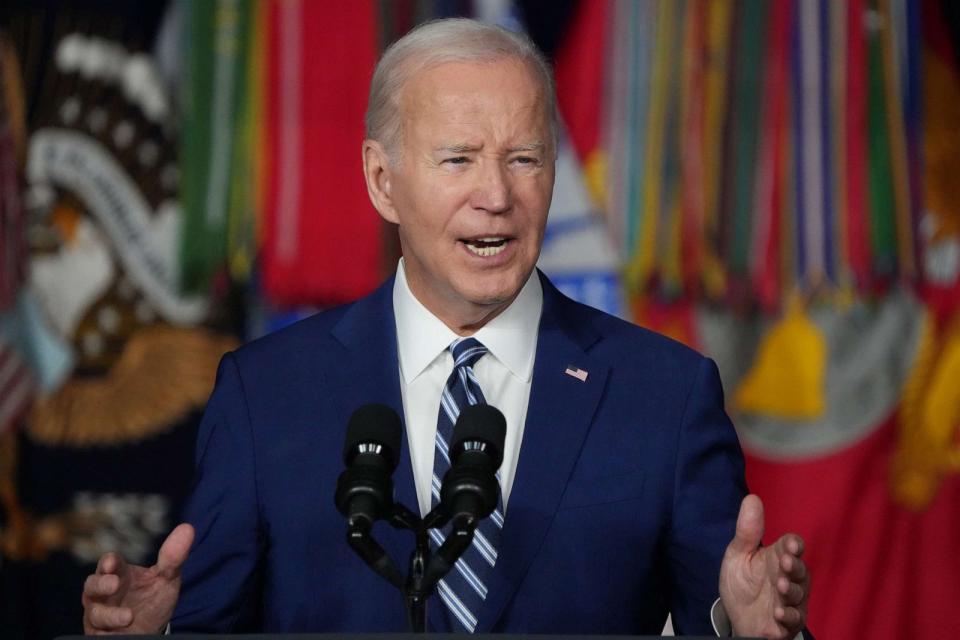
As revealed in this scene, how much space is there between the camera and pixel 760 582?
1790 mm

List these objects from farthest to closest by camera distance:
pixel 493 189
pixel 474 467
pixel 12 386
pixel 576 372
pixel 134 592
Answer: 1. pixel 12 386
2. pixel 576 372
3. pixel 493 189
4. pixel 134 592
5. pixel 474 467

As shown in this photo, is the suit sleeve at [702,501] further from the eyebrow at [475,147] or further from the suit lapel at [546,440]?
the eyebrow at [475,147]

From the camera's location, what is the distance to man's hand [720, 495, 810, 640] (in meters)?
1.69

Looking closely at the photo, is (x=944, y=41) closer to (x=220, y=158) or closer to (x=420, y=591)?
(x=220, y=158)

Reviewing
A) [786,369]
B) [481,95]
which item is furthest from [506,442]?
[786,369]

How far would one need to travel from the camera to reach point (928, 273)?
3791 mm

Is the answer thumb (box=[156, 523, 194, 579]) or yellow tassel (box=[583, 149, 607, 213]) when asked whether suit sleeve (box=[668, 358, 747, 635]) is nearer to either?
thumb (box=[156, 523, 194, 579])

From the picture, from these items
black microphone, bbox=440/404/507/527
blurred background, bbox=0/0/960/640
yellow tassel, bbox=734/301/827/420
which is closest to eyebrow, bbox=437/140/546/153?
black microphone, bbox=440/404/507/527

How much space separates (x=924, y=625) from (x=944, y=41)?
4.90ft

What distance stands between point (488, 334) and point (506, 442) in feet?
0.55

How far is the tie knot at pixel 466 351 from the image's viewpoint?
7.00 feet

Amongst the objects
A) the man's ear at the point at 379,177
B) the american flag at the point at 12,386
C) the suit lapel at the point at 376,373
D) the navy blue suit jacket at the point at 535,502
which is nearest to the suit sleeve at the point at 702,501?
the navy blue suit jacket at the point at 535,502

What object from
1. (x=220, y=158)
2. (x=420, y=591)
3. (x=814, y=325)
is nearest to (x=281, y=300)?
(x=220, y=158)

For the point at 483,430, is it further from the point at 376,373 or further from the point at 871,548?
the point at 871,548
